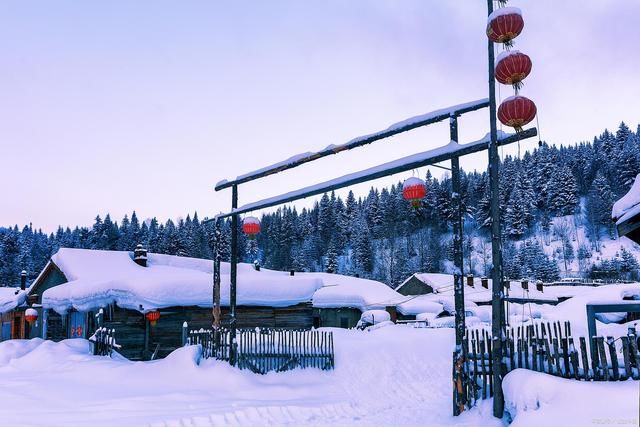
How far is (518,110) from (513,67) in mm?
701

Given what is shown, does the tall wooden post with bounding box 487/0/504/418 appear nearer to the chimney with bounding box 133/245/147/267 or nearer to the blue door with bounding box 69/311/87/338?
the blue door with bounding box 69/311/87/338

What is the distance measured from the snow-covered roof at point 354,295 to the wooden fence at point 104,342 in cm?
1657

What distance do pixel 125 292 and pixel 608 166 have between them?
113 meters

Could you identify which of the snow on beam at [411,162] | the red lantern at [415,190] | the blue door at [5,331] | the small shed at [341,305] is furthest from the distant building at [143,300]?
the red lantern at [415,190]

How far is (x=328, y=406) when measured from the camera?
10.7 m

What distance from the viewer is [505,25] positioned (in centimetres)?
796

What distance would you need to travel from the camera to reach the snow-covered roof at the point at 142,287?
816 inches

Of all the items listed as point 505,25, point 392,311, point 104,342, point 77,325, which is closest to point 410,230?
point 392,311

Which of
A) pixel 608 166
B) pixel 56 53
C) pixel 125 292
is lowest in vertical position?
pixel 125 292

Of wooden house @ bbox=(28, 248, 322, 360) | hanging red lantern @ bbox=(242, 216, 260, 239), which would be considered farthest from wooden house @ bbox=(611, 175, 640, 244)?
wooden house @ bbox=(28, 248, 322, 360)

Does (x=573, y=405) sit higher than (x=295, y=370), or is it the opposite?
(x=573, y=405)

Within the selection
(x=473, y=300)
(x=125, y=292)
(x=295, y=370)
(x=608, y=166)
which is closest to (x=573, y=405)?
(x=295, y=370)

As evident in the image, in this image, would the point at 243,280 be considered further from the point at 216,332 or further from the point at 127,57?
the point at 127,57

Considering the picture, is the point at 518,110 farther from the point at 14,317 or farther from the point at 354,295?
the point at 14,317
